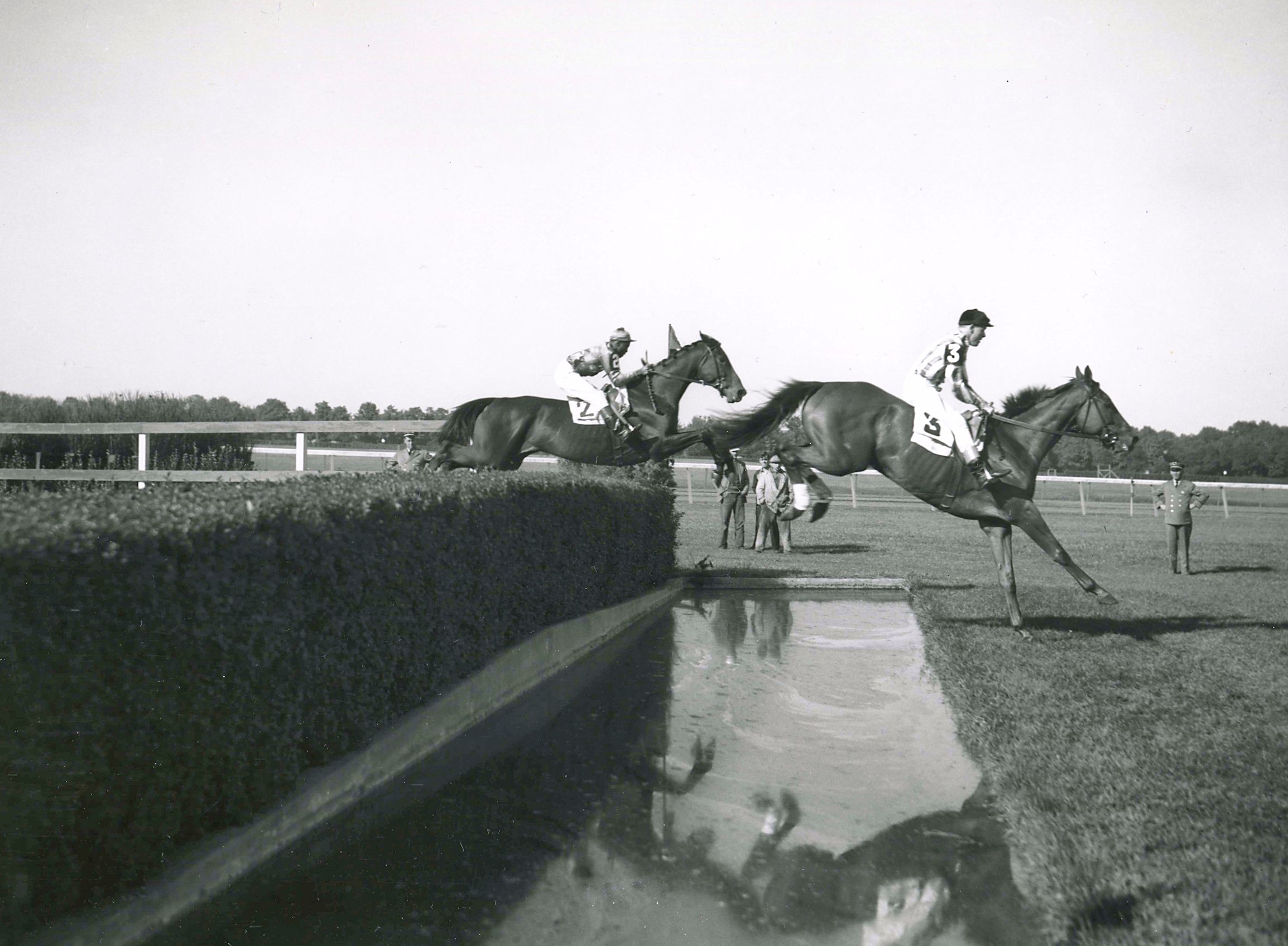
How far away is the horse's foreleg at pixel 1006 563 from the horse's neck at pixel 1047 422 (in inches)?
32.8

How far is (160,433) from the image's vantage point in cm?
1037

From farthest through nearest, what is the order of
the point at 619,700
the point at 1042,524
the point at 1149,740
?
the point at 1042,524
the point at 619,700
the point at 1149,740

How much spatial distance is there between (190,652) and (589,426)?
790 cm

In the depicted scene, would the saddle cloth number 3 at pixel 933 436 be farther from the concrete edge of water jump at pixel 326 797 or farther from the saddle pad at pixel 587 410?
the concrete edge of water jump at pixel 326 797

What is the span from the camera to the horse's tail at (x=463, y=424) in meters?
11.7

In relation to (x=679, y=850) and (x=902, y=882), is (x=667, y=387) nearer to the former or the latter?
(x=679, y=850)

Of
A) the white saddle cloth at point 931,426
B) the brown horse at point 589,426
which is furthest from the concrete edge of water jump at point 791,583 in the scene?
the white saddle cloth at point 931,426

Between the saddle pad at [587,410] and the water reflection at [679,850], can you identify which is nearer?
the water reflection at [679,850]

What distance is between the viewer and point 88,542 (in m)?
3.05

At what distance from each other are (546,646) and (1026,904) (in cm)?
456

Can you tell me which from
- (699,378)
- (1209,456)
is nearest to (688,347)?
(699,378)

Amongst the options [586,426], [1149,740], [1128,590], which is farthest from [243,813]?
[1128,590]

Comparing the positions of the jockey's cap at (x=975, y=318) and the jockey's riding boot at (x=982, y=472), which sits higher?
the jockey's cap at (x=975, y=318)

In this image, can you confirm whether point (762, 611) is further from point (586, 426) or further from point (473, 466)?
point (473, 466)
